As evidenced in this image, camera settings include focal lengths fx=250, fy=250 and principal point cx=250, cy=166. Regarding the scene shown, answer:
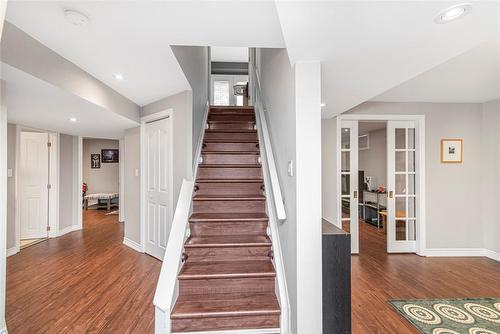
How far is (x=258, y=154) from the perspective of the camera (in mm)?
3406

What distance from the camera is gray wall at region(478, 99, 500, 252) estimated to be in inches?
150

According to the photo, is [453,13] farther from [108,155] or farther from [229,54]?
[108,155]

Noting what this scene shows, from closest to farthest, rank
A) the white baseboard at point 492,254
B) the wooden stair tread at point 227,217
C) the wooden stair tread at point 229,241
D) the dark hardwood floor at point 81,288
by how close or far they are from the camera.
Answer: the dark hardwood floor at point 81,288
the wooden stair tread at point 229,241
the wooden stair tread at point 227,217
the white baseboard at point 492,254

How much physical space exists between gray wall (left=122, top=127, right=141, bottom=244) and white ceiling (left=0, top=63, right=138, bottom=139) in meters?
0.25

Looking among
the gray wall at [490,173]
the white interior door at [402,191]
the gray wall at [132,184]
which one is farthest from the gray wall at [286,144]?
the gray wall at [490,173]

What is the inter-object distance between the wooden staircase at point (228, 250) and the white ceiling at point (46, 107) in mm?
1464

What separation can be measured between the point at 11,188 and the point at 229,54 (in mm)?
5295

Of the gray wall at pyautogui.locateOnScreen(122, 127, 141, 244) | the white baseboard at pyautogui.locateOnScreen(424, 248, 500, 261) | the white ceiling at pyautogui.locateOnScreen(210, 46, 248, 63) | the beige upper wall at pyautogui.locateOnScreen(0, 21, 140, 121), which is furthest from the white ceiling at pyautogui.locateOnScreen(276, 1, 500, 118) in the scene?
the white ceiling at pyautogui.locateOnScreen(210, 46, 248, 63)

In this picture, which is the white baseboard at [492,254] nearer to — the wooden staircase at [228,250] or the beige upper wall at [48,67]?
the wooden staircase at [228,250]

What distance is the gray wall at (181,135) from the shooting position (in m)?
3.11

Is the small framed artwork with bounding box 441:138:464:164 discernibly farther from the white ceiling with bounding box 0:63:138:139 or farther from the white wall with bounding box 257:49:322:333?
the white ceiling with bounding box 0:63:138:139

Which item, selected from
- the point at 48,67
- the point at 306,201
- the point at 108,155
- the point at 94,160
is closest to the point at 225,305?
the point at 306,201

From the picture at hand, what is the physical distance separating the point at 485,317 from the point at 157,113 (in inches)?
172

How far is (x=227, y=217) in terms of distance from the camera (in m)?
2.62
